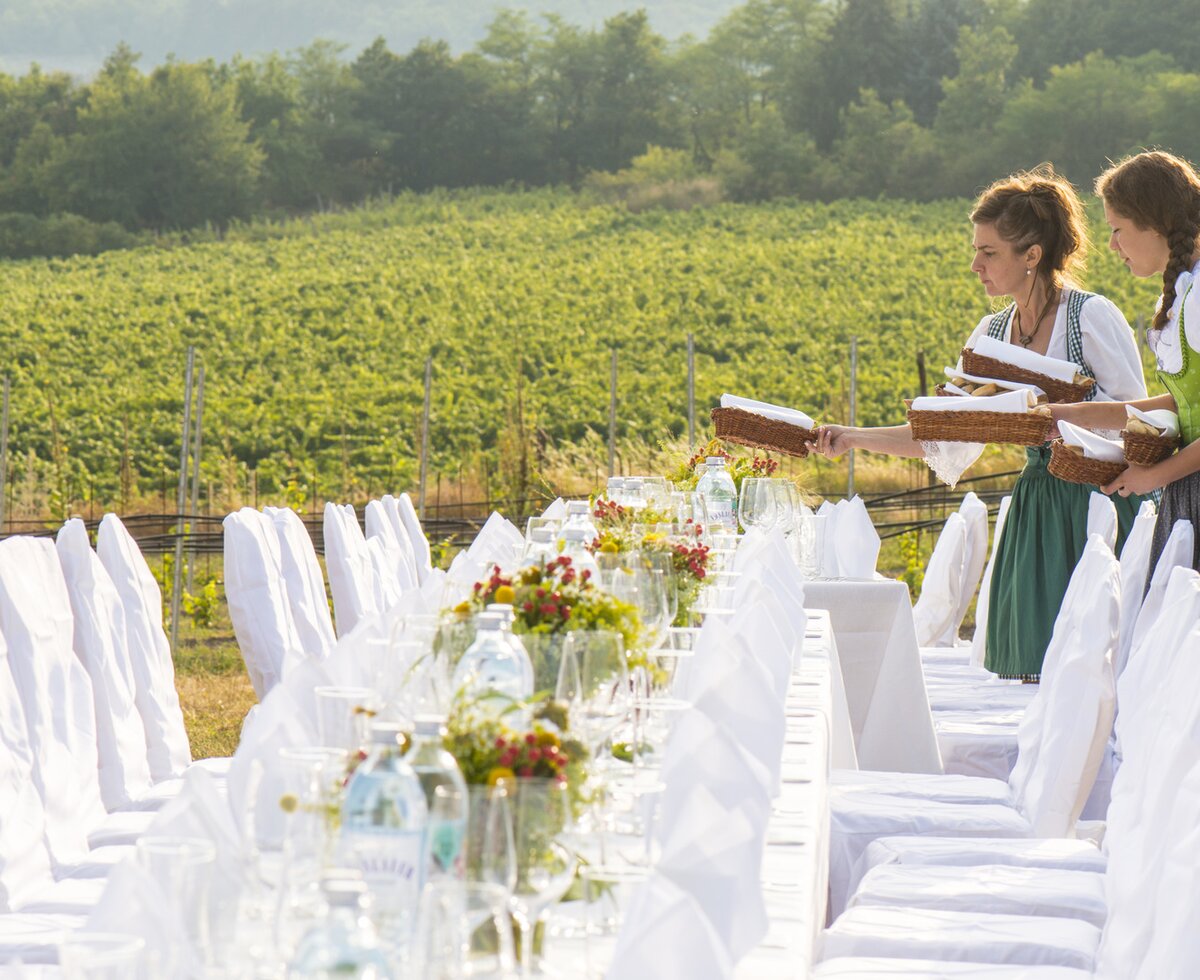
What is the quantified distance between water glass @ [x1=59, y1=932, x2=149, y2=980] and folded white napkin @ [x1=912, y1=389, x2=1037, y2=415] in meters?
2.83

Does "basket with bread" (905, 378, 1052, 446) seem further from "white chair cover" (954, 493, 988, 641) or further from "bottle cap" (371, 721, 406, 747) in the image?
"bottle cap" (371, 721, 406, 747)

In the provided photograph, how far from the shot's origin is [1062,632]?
9.67 feet

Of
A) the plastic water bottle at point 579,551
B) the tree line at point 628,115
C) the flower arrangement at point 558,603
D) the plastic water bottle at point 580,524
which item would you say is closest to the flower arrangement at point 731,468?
the plastic water bottle at point 580,524

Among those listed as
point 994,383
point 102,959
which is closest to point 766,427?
point 994,383

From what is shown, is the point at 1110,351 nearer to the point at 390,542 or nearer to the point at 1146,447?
the point at 1146,447

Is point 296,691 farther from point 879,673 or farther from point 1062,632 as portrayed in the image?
point 879,673

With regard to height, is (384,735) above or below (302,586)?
above

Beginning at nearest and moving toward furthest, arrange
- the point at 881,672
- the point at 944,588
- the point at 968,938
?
1. the point at 968,938
2. the point at 881,672
3. the point at 944,588

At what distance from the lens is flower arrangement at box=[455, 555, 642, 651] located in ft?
5.82

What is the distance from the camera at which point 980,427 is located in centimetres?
357

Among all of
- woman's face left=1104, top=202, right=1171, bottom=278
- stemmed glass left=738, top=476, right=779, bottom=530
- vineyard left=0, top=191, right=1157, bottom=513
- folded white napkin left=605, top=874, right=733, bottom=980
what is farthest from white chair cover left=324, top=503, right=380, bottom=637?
vineyard left=0, top=191, right=1157, bottom=513

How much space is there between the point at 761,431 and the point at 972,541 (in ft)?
5.51

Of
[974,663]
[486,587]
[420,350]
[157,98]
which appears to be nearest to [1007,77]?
[157,98]

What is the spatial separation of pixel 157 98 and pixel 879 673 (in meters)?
36.5
